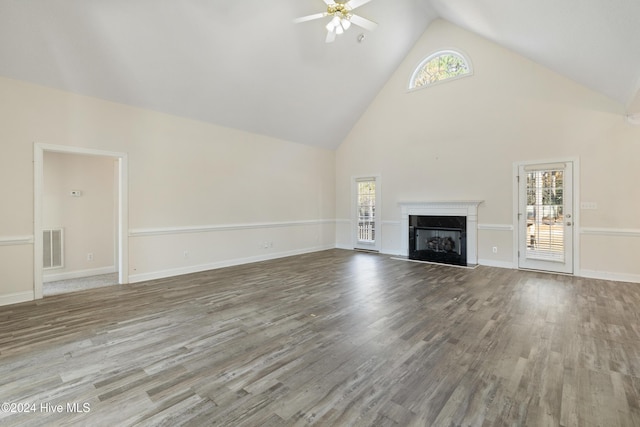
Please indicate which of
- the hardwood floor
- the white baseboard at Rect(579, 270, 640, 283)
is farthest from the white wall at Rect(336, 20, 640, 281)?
the hardwood floor

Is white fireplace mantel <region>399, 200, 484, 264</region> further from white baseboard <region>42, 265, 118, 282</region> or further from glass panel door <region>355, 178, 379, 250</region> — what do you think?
white baseboard <region>42, 265, 118, 282</region>

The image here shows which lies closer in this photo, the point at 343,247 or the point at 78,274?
the point at 78,274

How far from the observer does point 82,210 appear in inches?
208

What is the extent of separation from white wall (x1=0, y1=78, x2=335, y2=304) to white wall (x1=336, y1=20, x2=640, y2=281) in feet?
6.84

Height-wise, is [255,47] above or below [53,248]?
above

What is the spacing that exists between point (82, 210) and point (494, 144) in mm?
8091

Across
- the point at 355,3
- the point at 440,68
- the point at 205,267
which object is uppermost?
the point at 440,68

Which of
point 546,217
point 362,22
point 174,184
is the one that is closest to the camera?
point 362,22

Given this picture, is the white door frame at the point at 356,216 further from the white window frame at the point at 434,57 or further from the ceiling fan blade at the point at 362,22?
the ceiling fan blade at the point at 362,22

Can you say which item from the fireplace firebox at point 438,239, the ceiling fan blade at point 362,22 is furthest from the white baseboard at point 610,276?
the ceiling fan blade at point 362,22

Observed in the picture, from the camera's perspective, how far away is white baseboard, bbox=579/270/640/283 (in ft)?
15.2

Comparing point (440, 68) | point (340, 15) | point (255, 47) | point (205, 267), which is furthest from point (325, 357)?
point (440, 68)

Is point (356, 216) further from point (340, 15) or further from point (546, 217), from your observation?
point (340, 15)

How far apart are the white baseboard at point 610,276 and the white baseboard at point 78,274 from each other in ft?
28.6
